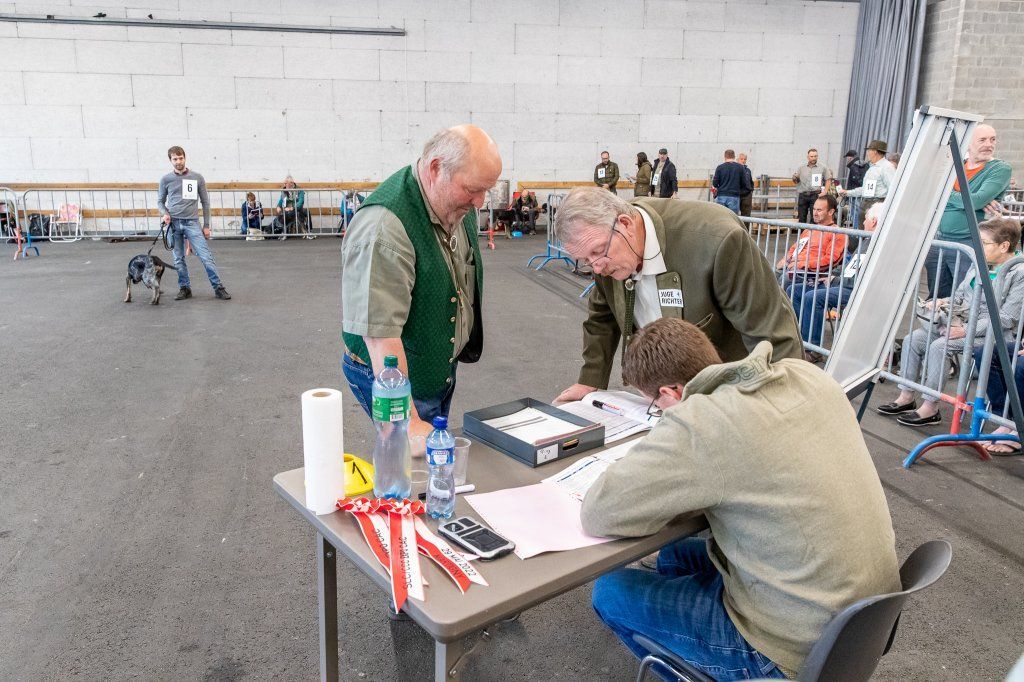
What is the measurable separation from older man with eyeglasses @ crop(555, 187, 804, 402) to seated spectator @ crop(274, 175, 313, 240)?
1255 centimetres

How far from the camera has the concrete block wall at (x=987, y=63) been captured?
1359 centimetres

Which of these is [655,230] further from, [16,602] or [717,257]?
[16,602]

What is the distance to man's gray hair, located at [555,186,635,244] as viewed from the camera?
222 centimetres

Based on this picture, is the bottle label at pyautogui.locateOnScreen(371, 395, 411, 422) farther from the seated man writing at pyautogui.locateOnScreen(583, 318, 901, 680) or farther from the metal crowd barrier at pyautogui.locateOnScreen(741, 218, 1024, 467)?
the metal crowd barrier at pyautogui.locateOnScreen(741, 218, 1024, 467)

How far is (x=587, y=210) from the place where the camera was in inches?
87.4

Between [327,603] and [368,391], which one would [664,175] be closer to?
[368,391]

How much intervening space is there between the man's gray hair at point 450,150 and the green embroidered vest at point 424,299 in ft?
0.37

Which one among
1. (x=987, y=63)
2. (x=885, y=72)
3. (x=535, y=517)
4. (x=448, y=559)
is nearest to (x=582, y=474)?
(x=535, y=517)

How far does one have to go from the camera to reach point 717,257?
2.26 metres

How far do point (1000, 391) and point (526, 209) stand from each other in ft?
37.3

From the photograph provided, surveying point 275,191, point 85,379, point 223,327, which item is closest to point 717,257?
point 85,379

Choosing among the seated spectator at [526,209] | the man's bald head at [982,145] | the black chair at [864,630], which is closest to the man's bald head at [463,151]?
the black chair at [864,630]

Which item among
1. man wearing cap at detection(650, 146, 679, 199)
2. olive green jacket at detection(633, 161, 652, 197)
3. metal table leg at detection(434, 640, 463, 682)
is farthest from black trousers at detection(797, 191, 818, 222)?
metal table leg at detection(434, 640, 463, 682)

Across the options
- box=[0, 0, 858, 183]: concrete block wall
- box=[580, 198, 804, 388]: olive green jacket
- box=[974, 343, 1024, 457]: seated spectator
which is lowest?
box=[974, 343, 1024, 457]: seated spectator
